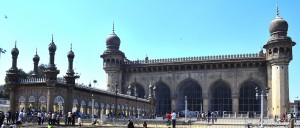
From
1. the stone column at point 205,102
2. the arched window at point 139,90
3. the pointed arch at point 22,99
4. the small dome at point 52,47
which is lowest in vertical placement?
the stone column at point 205,102

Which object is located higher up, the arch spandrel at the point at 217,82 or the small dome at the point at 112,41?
the small dome at the point at 112,41

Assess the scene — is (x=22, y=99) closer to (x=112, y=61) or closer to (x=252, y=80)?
(x=112, y=61)

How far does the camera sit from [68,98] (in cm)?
2883

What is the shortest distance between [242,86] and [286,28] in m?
8.69

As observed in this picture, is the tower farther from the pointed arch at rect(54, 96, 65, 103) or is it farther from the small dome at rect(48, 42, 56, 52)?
the small dome at rect(48, 42, 56, 52)

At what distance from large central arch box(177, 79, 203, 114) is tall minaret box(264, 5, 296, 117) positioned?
935cm

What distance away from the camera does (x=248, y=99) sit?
4738 cm

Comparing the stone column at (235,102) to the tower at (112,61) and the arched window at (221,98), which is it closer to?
the arched window at (221,98)

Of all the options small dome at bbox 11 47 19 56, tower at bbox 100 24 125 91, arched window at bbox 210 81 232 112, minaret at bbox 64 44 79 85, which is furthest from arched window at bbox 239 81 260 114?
small dome at bbox 11 47 19 56

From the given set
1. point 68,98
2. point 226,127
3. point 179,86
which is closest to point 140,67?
point 179,86

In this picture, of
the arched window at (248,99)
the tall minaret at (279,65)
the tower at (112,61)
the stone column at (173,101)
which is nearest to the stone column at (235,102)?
the arched window at (248,99)

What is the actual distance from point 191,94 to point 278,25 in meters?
14.1

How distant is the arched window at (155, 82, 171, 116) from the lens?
5238 cm

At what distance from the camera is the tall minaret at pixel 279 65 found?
139ft
